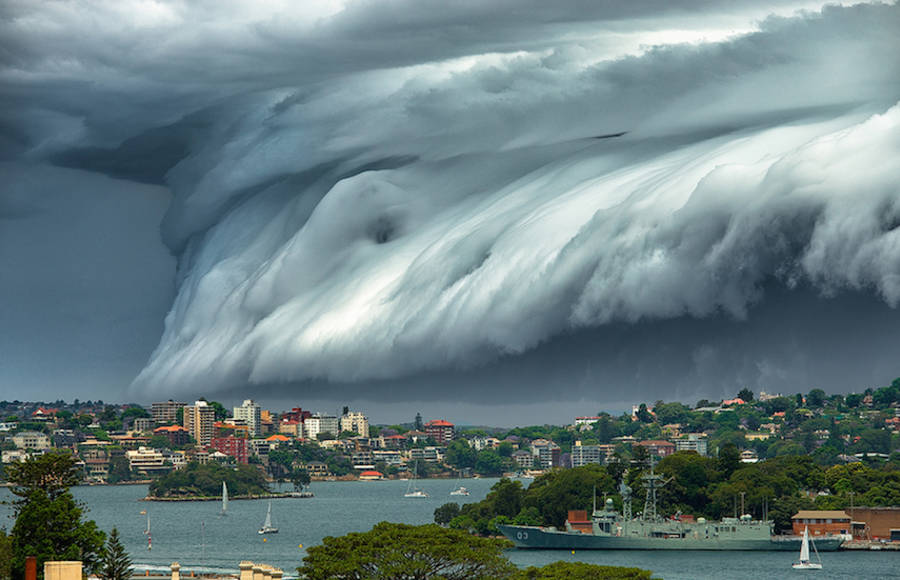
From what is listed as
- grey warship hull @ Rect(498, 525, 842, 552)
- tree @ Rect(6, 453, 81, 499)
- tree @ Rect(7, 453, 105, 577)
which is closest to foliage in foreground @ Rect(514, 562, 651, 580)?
tree @ Rect(7, 453, 105, 577)

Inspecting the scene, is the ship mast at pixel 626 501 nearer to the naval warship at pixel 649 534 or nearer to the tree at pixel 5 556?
the naval warship at pixel 649 534

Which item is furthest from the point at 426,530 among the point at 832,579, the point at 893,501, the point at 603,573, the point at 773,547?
the point at 893,501

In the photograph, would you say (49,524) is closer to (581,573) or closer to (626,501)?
(581,573)

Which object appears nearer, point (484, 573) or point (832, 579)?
point (484, 573)

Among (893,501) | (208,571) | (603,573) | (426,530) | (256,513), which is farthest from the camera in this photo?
(256,513)

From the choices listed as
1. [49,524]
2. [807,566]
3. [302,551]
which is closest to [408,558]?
[49,524]

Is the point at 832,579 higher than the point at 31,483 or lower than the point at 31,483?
lower

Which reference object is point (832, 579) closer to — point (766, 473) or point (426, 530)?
point (766, 473)
